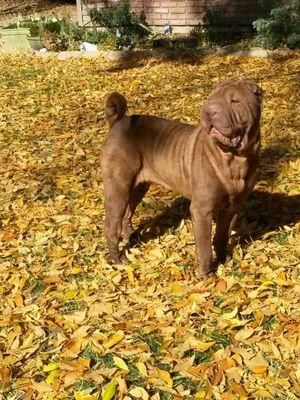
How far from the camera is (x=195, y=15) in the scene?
503 inches

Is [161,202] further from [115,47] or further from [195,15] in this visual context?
[195,15]

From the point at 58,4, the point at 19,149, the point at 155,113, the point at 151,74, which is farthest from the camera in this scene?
the point at 58,4

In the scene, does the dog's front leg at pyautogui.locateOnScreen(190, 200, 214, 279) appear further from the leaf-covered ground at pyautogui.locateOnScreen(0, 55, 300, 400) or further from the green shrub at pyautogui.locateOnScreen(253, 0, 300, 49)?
the green shrub at pyautogui.locateOnScreen(253, 0, 300, 49)

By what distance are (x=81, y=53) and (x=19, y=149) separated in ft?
17.5

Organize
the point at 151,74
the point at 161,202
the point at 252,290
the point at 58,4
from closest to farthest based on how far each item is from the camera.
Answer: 1. the point at 252,290
2. the point at 161,202
3. the point at 151,74
4. the point at 58,4

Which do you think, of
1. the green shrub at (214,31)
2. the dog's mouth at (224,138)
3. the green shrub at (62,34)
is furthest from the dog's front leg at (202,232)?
the green shrub at (62,34)

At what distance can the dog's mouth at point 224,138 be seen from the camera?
336 centimetres

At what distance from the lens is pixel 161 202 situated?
565 cm

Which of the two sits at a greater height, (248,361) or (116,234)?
(116,234)

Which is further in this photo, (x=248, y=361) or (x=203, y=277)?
(x=203, y=277)

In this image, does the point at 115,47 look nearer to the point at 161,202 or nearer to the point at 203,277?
the point at 161,202

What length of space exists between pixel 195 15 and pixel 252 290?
10.1 metres

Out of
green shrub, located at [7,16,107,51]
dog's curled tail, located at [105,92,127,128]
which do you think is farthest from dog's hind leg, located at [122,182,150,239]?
green shrub, located at [7,16,107,51]

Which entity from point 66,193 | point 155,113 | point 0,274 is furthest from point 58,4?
point 0,274
